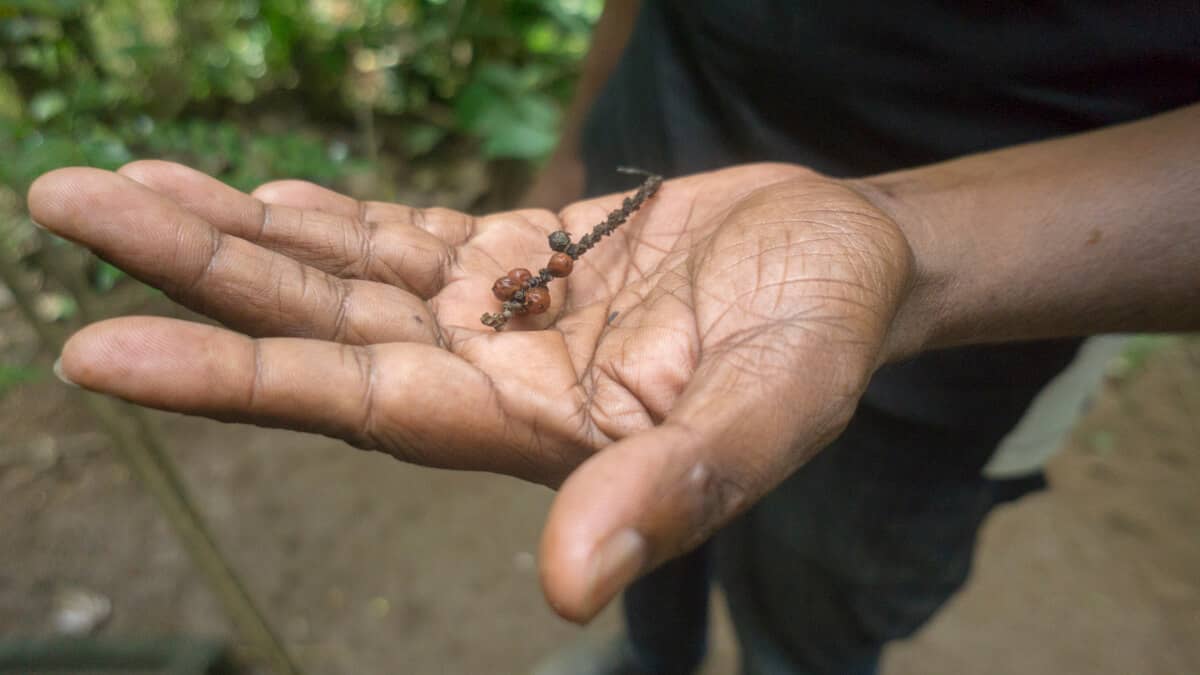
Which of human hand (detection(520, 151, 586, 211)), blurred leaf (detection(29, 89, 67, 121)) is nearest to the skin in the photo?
human hand (detection(520, 151, 586, 211))

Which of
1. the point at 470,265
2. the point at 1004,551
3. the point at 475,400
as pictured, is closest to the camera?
the point at 475,400

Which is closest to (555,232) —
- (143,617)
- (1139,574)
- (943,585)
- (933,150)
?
(933,150)

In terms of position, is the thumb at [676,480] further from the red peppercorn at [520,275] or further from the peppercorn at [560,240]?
the peppercorn at [560,240]

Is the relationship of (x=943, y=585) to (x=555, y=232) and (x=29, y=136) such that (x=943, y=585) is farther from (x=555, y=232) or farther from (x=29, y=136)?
(x=29, y=136)

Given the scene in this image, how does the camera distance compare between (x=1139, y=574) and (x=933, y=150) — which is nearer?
(x=933, y=150)

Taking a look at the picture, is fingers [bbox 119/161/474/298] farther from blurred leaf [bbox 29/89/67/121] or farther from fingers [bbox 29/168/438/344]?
blurred leaf [bbox 29/89/67/121]

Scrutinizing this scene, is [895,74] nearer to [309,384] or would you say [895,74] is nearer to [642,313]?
[642,313]

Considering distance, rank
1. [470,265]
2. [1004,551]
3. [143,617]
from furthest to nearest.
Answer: [1004,551] → [143,617] → [470,265]

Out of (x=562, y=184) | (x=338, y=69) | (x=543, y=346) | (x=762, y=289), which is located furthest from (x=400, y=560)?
(x=338, y=69)
